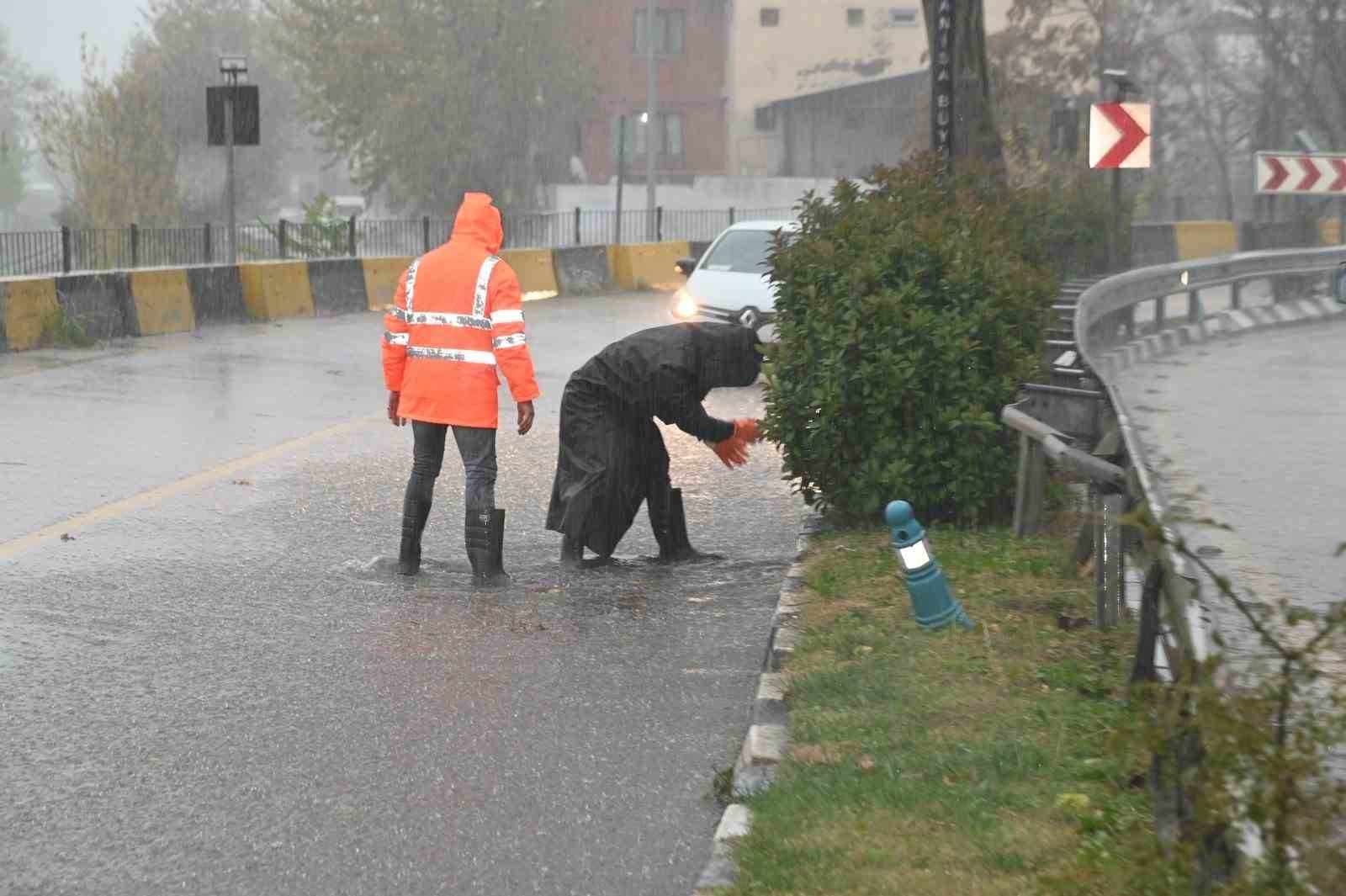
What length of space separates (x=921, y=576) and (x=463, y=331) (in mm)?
2780

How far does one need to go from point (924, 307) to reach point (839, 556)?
1.30m

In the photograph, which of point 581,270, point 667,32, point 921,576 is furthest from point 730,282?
point 667,32

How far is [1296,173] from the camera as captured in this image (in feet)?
A: 86.7

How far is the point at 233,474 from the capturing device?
12.1 metres

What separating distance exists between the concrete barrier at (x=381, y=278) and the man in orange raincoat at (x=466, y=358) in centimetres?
1805

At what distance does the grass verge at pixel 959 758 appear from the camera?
4.68 meters

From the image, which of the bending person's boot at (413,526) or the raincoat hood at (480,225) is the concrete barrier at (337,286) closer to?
the raincoat hood at (480,225)

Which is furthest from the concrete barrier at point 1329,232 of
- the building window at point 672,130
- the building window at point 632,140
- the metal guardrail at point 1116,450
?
the building window at point 672,130

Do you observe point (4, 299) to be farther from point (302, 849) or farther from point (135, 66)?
point (135, 66)

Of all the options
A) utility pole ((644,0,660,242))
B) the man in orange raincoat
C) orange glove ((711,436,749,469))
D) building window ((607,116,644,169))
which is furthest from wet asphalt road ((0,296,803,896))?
building window ((607,116,644,169))

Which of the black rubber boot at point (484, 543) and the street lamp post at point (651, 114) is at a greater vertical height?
the street lamp post at point (651, 114)

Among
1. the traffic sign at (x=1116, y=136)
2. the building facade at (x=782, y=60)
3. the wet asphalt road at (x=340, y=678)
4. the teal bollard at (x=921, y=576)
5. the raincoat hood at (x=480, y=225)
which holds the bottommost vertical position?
the wet asphalt road at (x=340, y=678)

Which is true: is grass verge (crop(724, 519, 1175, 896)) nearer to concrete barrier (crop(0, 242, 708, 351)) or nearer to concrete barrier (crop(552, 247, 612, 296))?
concrete barrier (crop(0, 242, 708, 351))

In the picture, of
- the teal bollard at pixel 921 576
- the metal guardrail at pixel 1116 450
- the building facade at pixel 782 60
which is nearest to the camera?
the metal guardrail at pixel 1116 450
